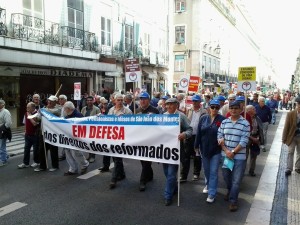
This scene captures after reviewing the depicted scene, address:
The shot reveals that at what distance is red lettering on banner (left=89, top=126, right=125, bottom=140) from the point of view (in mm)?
6062

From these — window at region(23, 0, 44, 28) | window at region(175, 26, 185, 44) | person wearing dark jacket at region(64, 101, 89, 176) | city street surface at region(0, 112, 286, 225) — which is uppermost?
window at region(175, 26, 185, 44)

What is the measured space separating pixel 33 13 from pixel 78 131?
38.1ft

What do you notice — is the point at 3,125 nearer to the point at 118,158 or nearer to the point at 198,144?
the point at 118,158

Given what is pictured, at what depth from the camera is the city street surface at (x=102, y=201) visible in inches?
189

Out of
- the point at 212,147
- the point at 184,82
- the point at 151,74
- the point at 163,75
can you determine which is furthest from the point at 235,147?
the point at 163,75

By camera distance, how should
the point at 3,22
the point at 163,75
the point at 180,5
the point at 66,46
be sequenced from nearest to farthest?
the point at 3,22 → the point at 66,46 → the point at 163,75 → the point at 180,5

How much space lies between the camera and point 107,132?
6242 millimetres

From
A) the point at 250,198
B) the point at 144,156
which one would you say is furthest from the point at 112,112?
the point at 250,198

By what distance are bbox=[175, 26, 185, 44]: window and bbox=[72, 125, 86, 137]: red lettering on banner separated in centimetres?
3931

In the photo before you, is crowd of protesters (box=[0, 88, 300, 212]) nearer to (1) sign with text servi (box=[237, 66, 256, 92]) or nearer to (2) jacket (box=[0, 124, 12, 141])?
(2) jacket (box=[0, 124, 12, 141])

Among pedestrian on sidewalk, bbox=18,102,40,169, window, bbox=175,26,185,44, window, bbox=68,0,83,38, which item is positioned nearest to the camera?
→ pedestrian on sidewalk, bbox=18,102,40,169

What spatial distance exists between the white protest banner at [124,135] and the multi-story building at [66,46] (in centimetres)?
759

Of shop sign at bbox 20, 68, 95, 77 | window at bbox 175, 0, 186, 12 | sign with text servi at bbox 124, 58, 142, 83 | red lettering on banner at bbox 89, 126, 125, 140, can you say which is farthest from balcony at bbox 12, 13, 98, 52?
window at bbox 175, 0, 186, 12

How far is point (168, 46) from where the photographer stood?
3231 centimetres
